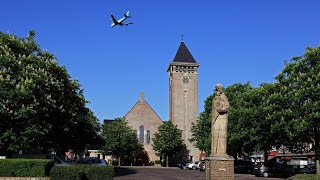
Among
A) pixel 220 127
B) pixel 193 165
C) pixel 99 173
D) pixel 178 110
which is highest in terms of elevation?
pixel 178 110

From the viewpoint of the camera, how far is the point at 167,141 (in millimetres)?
81312

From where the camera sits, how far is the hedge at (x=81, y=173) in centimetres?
2329

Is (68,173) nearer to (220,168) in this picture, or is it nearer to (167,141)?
(220,168)

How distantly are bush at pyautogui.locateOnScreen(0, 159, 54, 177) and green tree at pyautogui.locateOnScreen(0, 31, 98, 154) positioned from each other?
275 cm

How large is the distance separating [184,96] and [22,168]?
67046 mm

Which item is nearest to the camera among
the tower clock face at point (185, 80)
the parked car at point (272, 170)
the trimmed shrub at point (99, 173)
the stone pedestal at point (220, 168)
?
the stone pedestal at point (220, 168)

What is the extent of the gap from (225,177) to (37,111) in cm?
1615

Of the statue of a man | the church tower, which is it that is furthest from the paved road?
the church tower

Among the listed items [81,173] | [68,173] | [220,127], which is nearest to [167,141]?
[81,173]

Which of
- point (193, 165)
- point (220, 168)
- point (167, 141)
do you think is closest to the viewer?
point (220, 168)

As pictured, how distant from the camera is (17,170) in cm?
2564

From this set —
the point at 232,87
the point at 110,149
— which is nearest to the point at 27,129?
the point at 232,87

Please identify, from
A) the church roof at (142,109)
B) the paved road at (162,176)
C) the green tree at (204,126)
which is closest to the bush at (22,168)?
the paved road at (162,176)

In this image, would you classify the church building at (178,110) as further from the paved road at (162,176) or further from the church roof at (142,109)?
the paved road at (162,176)
